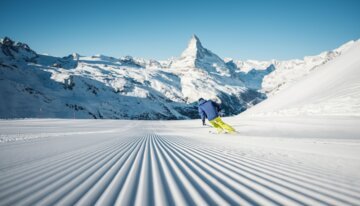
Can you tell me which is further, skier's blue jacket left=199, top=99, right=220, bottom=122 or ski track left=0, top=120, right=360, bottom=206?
skier's blue jacket left=199, top=99, right=220, bottom=122

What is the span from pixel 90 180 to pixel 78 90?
17562 centimetres

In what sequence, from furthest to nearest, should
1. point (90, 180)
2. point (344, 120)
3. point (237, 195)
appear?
point (344, 120) → point (90, 180) → point (237, 195)

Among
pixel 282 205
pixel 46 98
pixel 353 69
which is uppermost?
pixel 46 98

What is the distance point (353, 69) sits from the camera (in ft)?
79.8

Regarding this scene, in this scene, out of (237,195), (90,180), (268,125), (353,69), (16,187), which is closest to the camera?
(237,195)

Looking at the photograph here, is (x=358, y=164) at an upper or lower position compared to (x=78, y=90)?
lower

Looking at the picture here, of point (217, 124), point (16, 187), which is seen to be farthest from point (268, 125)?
point (16, 187)

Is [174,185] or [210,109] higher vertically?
[210,109]

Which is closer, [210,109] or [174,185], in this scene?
[174,185]

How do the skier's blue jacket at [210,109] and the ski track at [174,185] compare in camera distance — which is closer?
the ski track at [174,185]

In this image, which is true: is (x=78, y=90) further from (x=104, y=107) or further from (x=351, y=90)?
(x=351, y=90)

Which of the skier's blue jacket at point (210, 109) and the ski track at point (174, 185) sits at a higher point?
the skier's blue jacket at point (210, 109)

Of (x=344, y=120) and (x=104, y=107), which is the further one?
(x=104, y=107)

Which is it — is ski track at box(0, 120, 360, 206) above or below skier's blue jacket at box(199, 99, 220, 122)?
below
